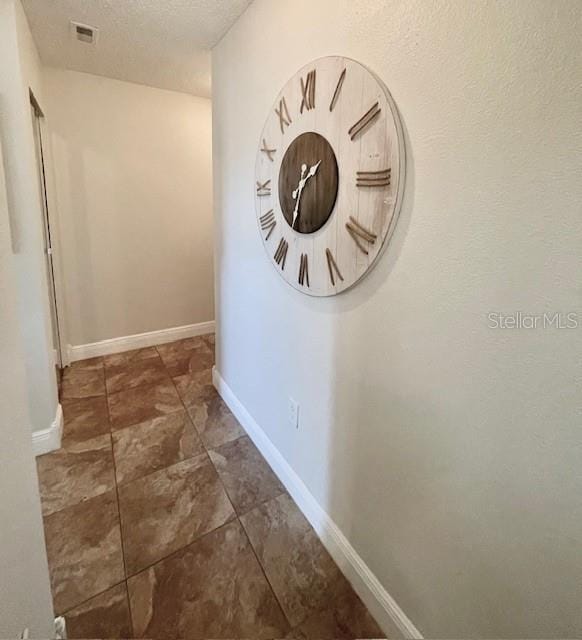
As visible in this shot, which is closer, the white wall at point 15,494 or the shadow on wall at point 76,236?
the white wall at point 15,494

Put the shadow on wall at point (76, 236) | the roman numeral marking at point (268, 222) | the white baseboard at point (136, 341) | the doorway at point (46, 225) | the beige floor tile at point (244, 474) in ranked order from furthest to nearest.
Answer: the white baseboard at point (136, 341), the shadow on wall at point (76, 236), the doorway at point (46, 225), the beige floor tile at point (244, 474), the roman numeral marking at point (268, 222)

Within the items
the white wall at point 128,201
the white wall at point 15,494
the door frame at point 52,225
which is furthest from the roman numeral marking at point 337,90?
the white wall at point 128,201

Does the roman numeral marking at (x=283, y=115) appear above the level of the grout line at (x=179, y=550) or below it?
above

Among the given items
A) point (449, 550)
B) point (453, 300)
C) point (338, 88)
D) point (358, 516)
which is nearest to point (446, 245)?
point (453, 300)

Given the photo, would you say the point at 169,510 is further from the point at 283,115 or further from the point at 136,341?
the point at 136,341

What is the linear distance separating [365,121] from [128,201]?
264 centimetres

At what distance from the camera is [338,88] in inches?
44.7

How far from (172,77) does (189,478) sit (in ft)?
9.29

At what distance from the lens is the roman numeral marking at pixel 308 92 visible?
4.09 feet

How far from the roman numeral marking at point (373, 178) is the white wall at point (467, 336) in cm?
8

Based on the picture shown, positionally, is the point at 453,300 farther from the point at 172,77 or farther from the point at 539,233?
the point at 172,77

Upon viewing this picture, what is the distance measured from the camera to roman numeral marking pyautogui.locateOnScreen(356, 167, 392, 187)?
3.26 ft

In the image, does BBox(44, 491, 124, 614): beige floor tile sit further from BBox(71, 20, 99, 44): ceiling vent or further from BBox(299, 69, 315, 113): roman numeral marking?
BBox(71, 20, 99, 44): ceiling vent

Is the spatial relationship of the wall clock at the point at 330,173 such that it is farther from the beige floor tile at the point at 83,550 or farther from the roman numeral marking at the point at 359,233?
the beige floor tile at the point at 83,550
